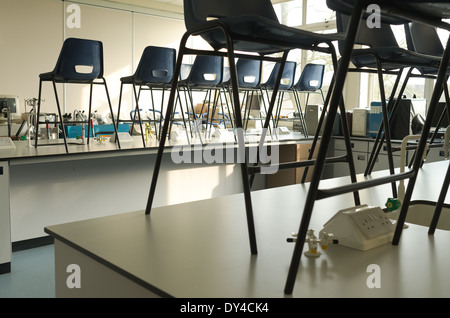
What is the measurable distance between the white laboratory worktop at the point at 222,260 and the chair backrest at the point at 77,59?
2348 mm

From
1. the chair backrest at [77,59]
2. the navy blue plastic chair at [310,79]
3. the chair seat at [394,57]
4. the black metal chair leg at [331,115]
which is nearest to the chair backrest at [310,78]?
the navy blue plastic chair at [310,79]

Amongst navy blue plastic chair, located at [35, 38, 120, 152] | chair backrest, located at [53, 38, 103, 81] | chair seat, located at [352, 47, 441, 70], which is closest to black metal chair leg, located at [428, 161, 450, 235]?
chair seat, located at [352, 47, 441, 70]

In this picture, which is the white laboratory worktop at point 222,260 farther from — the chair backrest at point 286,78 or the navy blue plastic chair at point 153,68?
the chair backrest at point 286,78

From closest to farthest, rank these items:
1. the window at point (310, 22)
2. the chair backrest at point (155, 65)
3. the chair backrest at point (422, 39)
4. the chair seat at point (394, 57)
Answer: the chair seat at point (394, 57) < the chair backrest at point (422, 39) < the chair backrest at point (155, 65) < the window at point (310, 22)

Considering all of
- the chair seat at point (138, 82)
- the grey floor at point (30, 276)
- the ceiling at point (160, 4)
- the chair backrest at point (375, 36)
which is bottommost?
the grey floor at point (30, 276)

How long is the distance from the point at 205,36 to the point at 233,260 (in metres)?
0.66

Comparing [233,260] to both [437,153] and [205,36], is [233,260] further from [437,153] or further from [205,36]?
[437,153]

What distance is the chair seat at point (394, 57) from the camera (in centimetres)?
167

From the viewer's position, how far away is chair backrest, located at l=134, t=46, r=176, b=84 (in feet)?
12.9

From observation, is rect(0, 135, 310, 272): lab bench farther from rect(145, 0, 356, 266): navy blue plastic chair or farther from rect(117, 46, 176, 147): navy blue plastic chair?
rect(145, 0, 356, 266): navy blue plastic chair

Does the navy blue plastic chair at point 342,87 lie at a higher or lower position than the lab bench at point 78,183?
higher
